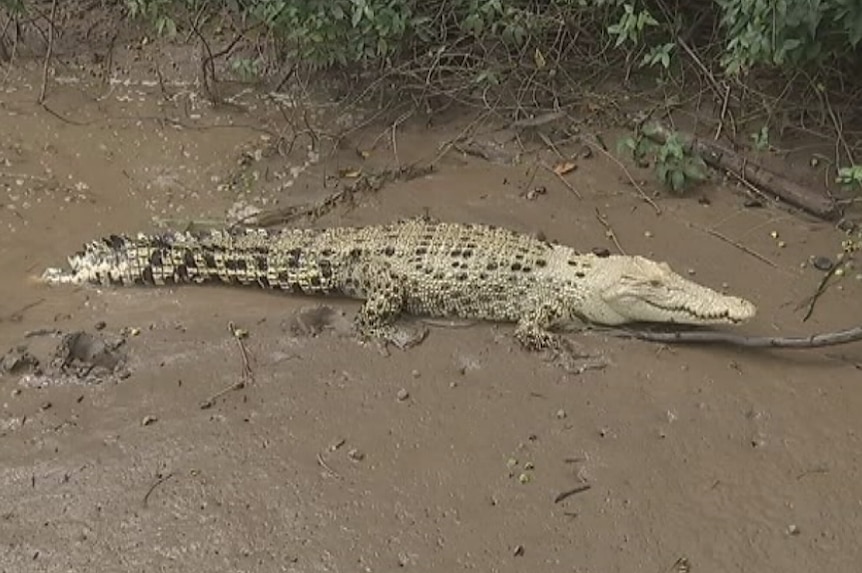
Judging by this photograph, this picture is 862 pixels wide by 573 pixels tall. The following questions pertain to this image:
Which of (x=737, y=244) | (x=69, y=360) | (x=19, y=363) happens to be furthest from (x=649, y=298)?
(x=19, y=363)

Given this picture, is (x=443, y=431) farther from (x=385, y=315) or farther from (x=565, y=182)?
(x=565, y=182)

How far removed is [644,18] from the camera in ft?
19.0

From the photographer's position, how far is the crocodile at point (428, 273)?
4766mm

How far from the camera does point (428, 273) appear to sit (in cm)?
500

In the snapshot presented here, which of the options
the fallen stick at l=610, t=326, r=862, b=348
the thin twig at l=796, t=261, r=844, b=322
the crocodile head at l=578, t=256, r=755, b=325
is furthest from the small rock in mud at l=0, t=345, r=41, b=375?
the thin twig at l=796, t=261, r=844, b=322

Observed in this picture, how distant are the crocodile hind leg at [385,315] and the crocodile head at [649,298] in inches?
31.7

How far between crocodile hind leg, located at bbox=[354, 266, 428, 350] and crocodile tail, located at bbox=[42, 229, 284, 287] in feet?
1.91

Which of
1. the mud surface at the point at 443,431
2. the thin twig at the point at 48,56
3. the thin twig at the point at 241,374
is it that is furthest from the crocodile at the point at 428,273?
the thin twig at the point at 48,56

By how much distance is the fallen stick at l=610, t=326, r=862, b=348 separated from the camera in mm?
4281

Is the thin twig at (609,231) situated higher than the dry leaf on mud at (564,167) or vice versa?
the dry leaf on mud at (564,167)

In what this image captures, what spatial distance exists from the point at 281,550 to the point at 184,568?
0.33m

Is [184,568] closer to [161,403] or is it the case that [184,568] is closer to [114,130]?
[161,403]

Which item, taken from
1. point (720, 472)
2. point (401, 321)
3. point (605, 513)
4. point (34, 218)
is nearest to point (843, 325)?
point (720, 472)

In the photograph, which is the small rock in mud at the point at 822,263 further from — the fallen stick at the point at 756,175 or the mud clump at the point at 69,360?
the mud clump at the point at 69,360
